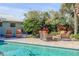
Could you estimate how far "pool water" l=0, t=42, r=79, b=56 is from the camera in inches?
163

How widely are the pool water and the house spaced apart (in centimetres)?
23

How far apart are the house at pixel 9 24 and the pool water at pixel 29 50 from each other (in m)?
0.23

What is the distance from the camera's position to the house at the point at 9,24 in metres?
4.19

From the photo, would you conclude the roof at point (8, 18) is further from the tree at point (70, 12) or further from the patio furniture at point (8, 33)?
the tree at point (70, 12)

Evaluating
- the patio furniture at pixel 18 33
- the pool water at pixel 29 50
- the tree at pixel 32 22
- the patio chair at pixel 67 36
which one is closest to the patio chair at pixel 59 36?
the patio chair at pixel 67 36

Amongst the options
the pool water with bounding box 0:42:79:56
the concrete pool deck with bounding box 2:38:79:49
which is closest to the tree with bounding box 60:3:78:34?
the concrete pool deck with bounding box 2:38:79:49

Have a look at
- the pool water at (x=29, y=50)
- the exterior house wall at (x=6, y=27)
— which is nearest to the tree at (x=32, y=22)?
the exterior house wall at (x=6, y=27)

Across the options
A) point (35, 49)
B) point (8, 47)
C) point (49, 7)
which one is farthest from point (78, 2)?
point (8, 47)

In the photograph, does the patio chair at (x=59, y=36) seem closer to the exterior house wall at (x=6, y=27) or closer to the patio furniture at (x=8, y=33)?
the exterior house wall at (x=6, y=27)

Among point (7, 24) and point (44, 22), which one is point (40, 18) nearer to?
point (44, 22)

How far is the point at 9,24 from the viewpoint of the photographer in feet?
13.9

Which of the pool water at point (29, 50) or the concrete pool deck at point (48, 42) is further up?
the concrete pool deck at point (48, 42)

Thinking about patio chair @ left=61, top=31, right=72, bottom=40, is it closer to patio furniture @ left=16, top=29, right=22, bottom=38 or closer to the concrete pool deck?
the concrete pool deck

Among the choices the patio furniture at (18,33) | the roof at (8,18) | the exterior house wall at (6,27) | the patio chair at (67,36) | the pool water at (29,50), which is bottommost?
the pool water at (29,50)
